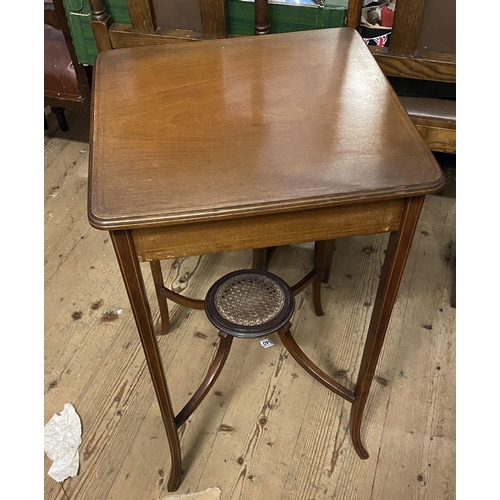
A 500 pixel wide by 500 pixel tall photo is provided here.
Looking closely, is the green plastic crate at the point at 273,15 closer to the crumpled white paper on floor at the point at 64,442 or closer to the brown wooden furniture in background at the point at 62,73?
the brown wooden furniture in background at the point at 62,73

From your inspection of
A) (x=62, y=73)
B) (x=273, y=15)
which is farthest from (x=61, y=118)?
(x=273, y=15)

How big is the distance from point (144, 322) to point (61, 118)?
1.51 metres

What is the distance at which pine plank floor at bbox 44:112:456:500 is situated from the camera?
1.12 meters

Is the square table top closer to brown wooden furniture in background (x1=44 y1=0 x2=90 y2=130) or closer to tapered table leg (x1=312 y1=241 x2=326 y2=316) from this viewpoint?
tapered table leg (x1=312 y1=241 x2=326 y2=316)

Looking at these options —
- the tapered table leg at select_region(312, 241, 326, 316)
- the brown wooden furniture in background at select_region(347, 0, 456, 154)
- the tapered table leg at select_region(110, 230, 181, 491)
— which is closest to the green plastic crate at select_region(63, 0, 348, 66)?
the brown wooden furniture in background at select_region(347, 0, 456, 154)

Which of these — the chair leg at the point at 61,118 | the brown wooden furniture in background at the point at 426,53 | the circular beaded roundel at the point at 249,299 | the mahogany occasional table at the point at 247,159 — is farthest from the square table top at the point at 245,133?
the chair leg at the point at 61,118

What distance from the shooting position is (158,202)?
2.16ft

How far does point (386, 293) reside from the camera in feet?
2.77

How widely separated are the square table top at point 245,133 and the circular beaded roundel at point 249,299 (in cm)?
38

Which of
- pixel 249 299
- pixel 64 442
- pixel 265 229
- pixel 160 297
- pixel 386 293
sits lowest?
pixel 64 442

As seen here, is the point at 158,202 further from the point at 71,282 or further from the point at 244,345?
the point at 71,282

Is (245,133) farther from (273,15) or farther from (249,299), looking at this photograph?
(273,15)

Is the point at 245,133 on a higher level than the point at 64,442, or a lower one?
higher

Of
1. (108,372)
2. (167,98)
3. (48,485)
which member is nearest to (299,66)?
(167,98)
